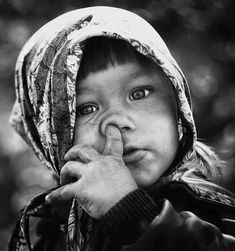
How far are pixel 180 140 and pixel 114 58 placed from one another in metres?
0.27

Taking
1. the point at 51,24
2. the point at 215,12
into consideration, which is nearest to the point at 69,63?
the point at 51,24

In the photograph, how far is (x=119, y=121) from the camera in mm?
1120

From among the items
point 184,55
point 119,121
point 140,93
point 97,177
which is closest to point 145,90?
point 140,93

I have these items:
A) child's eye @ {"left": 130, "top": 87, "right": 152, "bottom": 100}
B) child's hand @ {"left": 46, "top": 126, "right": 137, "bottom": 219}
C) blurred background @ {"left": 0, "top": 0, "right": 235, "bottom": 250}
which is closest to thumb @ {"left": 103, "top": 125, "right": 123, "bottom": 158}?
child's hand @ {"left": 46, "top": 126, "right": 137, "bottom": 219}

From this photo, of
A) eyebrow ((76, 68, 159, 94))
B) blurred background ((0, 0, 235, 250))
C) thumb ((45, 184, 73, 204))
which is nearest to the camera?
thumb ((45, 184, 73, 204))

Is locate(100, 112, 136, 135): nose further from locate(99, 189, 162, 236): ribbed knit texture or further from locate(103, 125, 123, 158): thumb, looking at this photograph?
locate(99, 189, 162, 236): ribbed knit texture

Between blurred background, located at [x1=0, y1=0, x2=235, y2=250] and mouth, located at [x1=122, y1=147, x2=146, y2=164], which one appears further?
blurred background, located at [x1=0, y1=0, x2=235, y2=250]

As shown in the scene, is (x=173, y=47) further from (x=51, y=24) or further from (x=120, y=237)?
(x=120, y=237)

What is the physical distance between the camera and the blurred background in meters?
1.73

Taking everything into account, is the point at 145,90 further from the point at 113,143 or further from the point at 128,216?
the point at 128,216

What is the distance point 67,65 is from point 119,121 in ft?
0.58

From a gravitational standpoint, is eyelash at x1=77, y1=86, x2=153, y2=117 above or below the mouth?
above

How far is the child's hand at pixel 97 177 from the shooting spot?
1.00 meters

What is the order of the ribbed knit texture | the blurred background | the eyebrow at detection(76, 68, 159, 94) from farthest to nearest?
the blurred background
the eyebrow at detection(76, 68, 159, 94)
the ribbed knit texture
